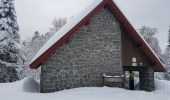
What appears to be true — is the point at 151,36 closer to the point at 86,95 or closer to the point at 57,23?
the point at 57,23

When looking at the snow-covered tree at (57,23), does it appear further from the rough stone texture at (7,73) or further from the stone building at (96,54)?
the stone building at (96,54)

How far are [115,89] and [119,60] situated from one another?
80.1 inches

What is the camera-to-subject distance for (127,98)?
10.1 m

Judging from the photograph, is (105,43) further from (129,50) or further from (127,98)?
(127,98)

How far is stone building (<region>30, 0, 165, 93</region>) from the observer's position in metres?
11.7

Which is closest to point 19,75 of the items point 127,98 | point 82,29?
point 82,29

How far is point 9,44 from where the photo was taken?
78.8 feet

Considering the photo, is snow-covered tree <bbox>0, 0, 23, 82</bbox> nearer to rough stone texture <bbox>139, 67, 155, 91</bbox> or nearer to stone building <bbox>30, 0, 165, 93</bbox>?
stone building <bbox>30, 0, 165, 93</bbox>

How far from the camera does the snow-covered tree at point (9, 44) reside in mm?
23587

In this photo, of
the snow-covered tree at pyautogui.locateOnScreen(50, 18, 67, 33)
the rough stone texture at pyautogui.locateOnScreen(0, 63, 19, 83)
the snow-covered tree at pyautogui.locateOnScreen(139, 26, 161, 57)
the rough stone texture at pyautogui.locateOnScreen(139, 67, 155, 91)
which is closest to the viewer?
the rough stone texture at pyautogui.locateOnScreen(139, 67, 155, 91)

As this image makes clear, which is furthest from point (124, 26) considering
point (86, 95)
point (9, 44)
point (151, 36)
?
point (151, 36)

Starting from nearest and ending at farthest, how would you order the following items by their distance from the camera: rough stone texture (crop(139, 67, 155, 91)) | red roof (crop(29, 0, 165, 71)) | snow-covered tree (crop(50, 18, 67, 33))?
red roof (crop(29, 0, 165, 71)) → rough stone texture (crop(139, 67, 155, 91)) → snow-covered tree (crop(50, 18, 67, 33))

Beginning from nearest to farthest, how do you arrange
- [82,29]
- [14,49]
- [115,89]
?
[115,89], [82,29], [14,49]

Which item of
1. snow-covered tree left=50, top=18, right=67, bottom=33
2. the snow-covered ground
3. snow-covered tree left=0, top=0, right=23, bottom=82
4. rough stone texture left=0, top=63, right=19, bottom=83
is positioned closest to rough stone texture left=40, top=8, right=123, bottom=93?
the snow-covered ground
